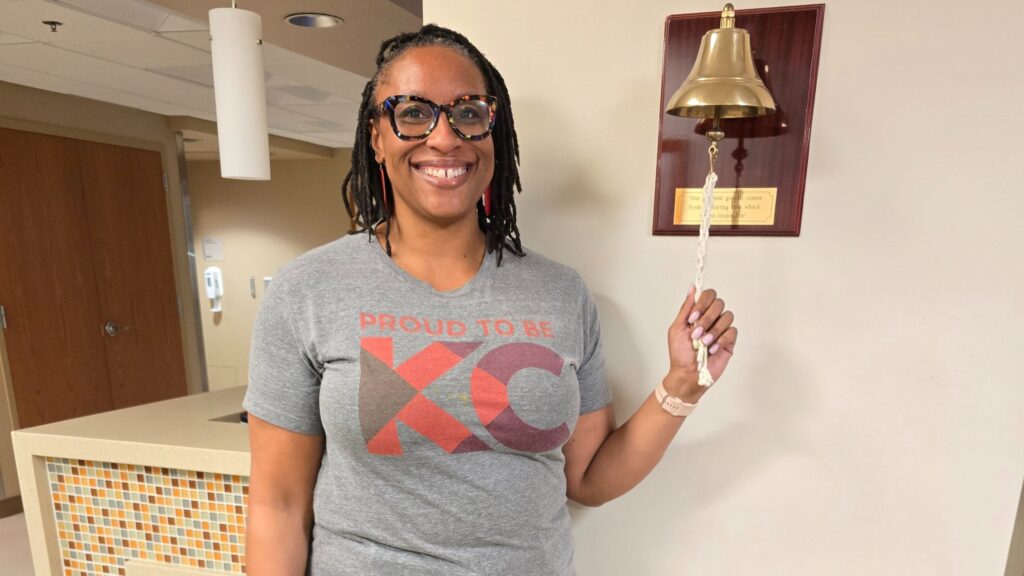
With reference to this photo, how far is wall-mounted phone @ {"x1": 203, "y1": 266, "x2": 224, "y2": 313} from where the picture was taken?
5523 mm

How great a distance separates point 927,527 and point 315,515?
109 cm

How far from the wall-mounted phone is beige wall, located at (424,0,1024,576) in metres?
5.35

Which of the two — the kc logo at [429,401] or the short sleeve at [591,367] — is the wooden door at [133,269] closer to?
the kc logo at [429,401]

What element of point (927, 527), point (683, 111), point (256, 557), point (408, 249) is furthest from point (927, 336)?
point (256, 557)

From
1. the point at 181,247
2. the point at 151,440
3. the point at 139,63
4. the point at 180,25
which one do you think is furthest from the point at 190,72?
the point at 151,440

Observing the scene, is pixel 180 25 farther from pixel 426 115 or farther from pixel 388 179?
pixel 426 115

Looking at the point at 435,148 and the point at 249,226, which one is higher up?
the point at 435,148

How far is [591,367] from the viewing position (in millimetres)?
917

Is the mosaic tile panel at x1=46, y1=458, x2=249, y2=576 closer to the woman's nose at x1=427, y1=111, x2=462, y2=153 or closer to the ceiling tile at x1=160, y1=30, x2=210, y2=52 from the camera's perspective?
the woman's nose at x1=427, y1=111, x2=462, y2=153

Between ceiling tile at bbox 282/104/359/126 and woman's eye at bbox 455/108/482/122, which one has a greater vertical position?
ceiling tile at bbox 282/104/359/126

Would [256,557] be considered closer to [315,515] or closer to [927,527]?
[315,515]

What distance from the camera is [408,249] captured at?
2.74 ft

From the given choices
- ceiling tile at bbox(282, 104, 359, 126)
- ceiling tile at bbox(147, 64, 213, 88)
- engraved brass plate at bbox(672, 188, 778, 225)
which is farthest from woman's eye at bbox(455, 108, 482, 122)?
ceiling tile at bbox(282, 104, 359, 126)

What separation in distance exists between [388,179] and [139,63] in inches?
94.6
